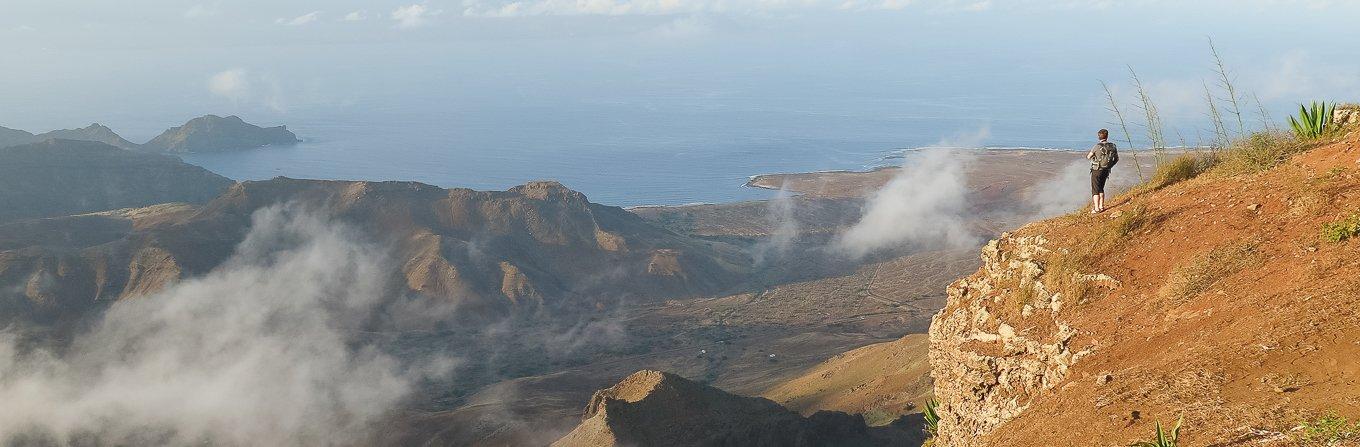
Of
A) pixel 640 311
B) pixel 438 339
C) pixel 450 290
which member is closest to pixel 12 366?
pixel 438 339

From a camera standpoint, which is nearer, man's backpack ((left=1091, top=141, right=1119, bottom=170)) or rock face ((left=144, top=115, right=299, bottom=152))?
man's backpack ((left=1091, top=141, right=1119, bottom=170))

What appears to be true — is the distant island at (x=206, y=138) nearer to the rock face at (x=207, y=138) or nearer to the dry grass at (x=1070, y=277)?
the rock face at (x=207, y=138)

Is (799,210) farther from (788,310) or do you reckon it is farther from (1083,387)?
(1083,387)

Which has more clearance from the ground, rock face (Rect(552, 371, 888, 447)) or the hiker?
the hiker

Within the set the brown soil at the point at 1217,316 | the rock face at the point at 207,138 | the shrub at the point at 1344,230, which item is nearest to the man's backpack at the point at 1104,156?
the brown soil at the point at 1217,316

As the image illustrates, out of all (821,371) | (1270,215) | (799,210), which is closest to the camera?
(1270,215)

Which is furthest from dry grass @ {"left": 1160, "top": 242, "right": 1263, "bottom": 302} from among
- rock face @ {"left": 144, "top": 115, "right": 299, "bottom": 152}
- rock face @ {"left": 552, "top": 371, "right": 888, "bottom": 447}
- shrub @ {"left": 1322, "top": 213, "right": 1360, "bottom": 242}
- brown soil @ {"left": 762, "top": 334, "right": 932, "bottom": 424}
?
rock face @ {"left": 144, "top": 115, "right": 299, "bottom": 152}

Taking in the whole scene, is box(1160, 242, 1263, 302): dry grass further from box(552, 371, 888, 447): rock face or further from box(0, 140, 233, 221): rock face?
box(0, 140, 233, 221): rock face
